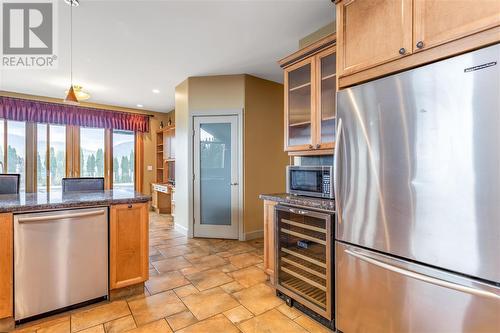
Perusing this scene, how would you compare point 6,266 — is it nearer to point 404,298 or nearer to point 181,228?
point 404,298

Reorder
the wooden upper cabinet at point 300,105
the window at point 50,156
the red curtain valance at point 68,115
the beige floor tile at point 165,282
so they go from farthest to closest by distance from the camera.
Answer: the window at point 50,156, the red curtain valance at point 68,115, the beige floor tile at point 165,282, the wooden upper cabinet at point 300,105

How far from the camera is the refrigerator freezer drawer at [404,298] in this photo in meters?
1.23

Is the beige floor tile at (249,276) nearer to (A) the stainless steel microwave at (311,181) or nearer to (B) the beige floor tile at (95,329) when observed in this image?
(A) the stainless steel microwave at (311,181)

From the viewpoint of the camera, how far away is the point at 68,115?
5.65 metres

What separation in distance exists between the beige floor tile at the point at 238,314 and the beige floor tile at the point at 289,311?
0.27m

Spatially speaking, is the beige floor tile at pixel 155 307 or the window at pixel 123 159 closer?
the beige floor tile at pixel 155 307

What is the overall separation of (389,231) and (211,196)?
10.5 ft

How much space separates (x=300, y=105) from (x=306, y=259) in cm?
148

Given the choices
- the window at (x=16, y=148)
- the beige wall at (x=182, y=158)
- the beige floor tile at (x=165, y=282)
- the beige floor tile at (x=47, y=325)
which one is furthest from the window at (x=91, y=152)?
the beige floor tile at (x=47, y=325)

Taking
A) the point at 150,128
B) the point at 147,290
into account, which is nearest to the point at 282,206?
the point at 147,290

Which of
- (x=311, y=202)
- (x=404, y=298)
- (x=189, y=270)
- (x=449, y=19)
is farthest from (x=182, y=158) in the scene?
(x=449, y=19)

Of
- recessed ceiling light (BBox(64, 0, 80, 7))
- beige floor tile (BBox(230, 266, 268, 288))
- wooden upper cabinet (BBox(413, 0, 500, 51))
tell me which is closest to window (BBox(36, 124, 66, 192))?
recessed ceiling light (BBox(64, 0, 80, 7))

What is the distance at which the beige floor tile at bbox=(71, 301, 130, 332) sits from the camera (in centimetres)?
199

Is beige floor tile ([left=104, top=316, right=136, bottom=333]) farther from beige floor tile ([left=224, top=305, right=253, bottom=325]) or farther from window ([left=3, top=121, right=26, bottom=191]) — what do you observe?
window ([left=3, top=121, right=26, bottom=191])
